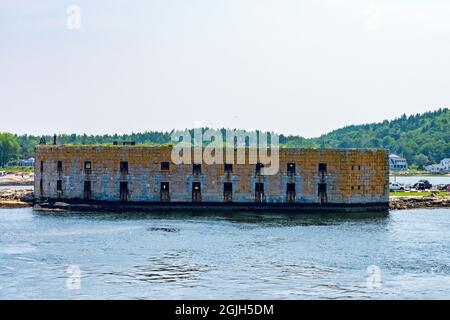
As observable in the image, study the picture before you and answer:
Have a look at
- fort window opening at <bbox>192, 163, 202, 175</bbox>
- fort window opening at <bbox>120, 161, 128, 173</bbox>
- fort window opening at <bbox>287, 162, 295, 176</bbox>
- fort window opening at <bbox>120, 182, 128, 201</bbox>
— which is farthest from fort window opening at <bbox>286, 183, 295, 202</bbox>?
fort window opening at <bbox>120, 161, 128, 173</bbox>

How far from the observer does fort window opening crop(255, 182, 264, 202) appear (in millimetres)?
63062

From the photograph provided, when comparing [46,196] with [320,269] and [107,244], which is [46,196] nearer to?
[107,244]

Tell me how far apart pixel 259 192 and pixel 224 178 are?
3.05 m

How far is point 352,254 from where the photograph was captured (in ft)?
131

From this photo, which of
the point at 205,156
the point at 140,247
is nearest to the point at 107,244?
the point at 140,247

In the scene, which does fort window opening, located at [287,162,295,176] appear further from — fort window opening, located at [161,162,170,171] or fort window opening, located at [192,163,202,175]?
fort window opening, located at [161,162,170,171]

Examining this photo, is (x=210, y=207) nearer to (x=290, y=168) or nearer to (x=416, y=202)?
(x=290, y=168)

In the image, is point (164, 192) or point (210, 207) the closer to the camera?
point (210, 207)

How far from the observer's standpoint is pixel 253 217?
192ft

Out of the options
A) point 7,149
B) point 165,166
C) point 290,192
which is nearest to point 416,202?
point 290,192

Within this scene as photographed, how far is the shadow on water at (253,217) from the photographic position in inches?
2185

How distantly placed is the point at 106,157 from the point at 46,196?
6.36 m

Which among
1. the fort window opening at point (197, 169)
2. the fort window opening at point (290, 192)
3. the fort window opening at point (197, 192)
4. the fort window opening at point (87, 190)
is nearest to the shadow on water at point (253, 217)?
the fort window opening at point (197, 192)
